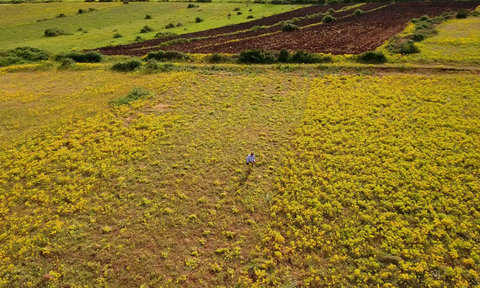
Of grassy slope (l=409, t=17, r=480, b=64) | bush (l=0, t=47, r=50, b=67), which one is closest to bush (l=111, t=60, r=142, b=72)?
bush (l=0, t=47, r=50, b=67)

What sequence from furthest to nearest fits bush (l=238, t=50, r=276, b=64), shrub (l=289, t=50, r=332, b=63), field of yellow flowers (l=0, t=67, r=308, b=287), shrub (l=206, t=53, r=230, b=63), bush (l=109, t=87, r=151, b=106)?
shrub (l=206, t=53, r=230, b=63)
bush (l=238, t=50, r=276, b=64)
shrub (l=289, t=50, r=332, b=63)
bush (l=109, t=87, r=151, b=106)
field of yellow flowers (l=0, t=67, r=308, b=287)

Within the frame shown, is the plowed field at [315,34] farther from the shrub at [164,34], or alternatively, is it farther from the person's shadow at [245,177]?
the person's shadow at [245,177]

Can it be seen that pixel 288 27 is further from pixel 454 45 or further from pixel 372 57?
pixel 454 45

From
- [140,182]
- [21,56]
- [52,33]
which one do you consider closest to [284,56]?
[140,182]

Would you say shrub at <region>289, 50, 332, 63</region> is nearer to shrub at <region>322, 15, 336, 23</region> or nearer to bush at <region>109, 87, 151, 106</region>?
bush at <region>109, 87, 151, 106</region>

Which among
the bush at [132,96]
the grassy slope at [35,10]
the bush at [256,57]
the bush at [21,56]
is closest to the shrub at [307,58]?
the bush at [256,57]

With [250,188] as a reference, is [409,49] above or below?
above
